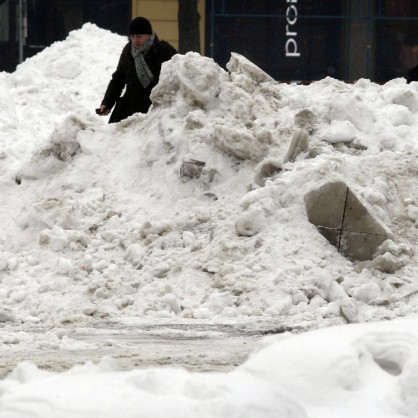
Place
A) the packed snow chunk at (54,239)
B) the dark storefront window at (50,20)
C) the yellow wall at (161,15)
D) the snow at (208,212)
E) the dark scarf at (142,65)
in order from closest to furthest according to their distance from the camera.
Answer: the snow at (208,212), the packed snow chunk at (54,239), the dark scarf at (142,65), the dark storefront window at (50,20), the yellow wall at (161,15)

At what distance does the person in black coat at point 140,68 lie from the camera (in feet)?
43.1

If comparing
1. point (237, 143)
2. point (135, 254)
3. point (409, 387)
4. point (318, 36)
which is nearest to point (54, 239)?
point (135, 254)

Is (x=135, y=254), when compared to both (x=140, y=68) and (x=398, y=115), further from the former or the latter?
(x=140, y=68)

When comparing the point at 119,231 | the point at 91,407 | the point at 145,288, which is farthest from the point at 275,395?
the point at 119,231

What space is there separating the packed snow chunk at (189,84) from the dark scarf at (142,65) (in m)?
1.25

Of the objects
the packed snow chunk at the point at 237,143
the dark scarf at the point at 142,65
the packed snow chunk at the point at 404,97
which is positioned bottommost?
the packed snow chunk at the point at 237,143

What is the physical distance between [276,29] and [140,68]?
920cm

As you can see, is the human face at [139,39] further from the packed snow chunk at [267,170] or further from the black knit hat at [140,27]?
the packed snow chunk at [267,170]

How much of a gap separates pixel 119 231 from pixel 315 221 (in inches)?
56.2

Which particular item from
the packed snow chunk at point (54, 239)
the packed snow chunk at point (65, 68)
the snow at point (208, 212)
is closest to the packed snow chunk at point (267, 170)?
the snow at point (208, 212)

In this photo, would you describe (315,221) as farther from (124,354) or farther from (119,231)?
(124,354)

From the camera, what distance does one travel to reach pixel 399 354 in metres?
5.11

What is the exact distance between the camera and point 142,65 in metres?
13.1

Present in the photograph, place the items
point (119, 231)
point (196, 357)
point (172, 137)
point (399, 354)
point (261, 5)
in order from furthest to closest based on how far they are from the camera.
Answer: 1. point (261, 5)
2. point (172, 137)
3. point (119, 231)
4. point (196, 357)
5. point (399, 354)
